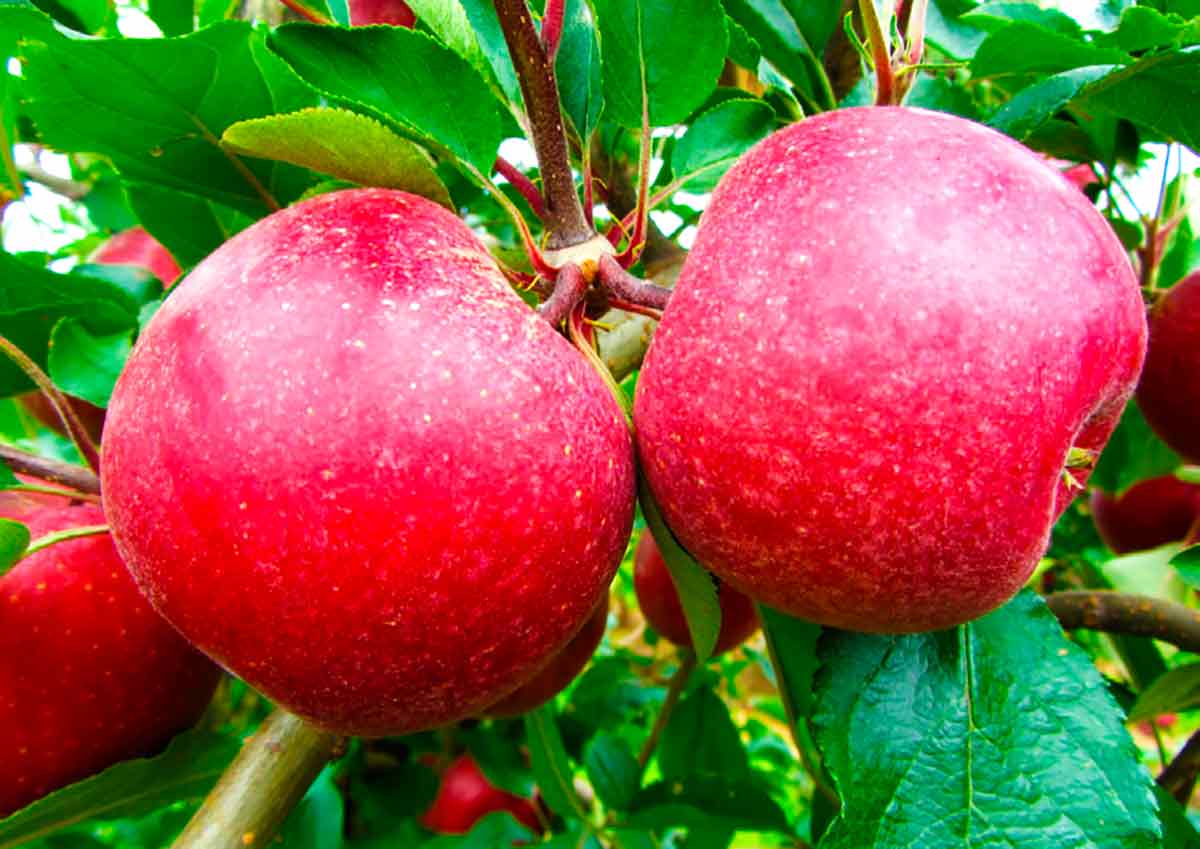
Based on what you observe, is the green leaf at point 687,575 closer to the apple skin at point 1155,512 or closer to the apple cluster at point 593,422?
the apple cluster at point 593,422

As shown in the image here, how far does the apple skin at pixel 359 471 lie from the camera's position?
1.74 ft

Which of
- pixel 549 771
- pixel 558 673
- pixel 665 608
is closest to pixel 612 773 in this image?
pixel 549 771

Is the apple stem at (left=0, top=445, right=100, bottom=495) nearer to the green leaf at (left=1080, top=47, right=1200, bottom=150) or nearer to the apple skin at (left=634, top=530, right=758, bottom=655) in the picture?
the apple skin at (left=634, top=530, right=758, bottom=655)

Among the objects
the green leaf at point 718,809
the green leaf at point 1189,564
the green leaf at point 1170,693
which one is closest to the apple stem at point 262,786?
the green leaf at point 718,809

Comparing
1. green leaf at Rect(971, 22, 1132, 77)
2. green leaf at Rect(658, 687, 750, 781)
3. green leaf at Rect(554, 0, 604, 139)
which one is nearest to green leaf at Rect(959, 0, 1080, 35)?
green leaf at Rect(971, 22, 1132, 77)

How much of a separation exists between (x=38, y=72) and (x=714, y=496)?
0.56m

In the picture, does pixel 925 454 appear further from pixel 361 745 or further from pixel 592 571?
pixel 361 745

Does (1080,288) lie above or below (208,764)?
above

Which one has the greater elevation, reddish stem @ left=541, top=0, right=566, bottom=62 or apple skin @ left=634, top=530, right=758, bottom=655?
reddish stem @ left=541, top=0, right=566, bottom=62

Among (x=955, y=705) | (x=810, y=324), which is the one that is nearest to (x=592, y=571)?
(x=810, y=324)

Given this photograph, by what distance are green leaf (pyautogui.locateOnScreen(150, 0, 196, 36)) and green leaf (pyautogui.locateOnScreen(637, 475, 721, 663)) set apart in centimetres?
58

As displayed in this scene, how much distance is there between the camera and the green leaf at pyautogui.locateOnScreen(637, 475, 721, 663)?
0.70m

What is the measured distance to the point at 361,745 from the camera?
1652 millimetres

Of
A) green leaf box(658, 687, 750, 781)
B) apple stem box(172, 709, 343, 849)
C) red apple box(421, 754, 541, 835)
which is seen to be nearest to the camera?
apple stem box(172, 709, 343, 849)
